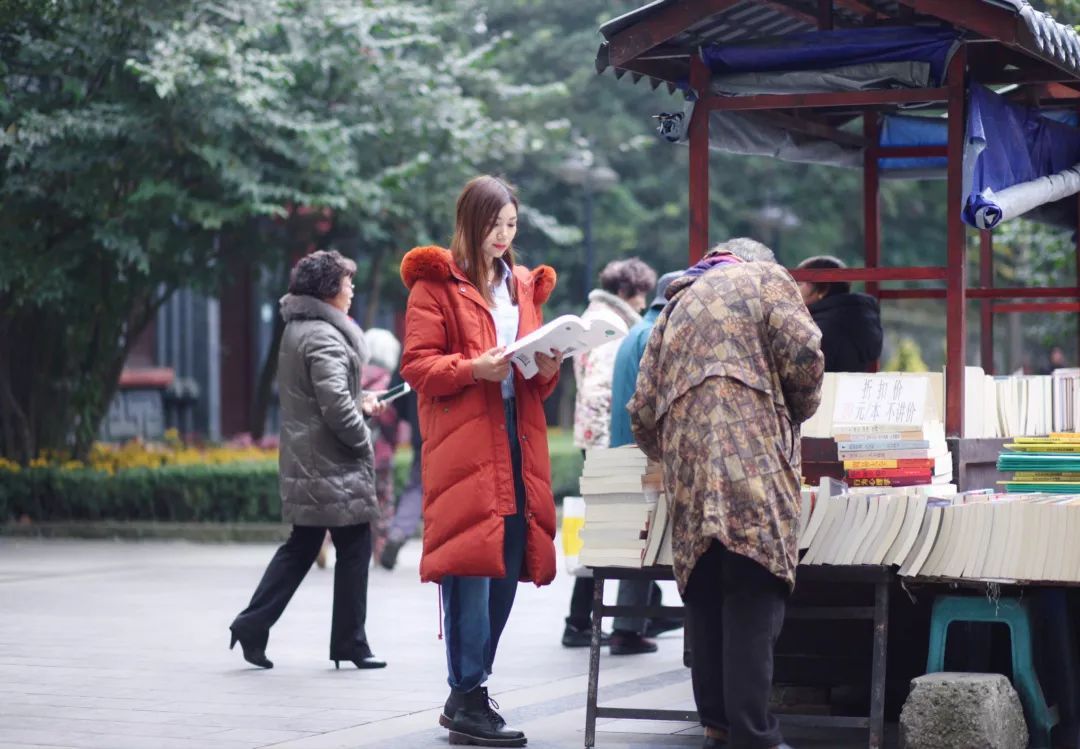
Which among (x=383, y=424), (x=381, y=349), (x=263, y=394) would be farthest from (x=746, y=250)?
(x=263, y=394)

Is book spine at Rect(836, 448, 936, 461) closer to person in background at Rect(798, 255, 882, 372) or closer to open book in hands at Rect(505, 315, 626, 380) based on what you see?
open book in hands at Rect(505, 315, 626, 380)

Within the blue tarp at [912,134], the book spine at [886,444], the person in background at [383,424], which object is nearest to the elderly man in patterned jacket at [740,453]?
the book spine at [886,444]

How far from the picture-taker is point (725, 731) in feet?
19.9

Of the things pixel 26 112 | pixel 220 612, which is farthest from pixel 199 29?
pixel 220 612

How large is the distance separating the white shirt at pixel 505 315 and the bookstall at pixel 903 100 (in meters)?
0.91

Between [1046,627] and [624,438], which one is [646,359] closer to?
[1046,627]

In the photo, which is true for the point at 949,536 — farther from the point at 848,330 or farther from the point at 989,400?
the point at 848,330

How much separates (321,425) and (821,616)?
307 cm

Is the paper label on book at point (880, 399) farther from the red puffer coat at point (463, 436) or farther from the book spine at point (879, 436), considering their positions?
the red puffer coat at point (463, 436)

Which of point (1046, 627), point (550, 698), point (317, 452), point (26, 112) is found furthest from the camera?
point (26, 112)

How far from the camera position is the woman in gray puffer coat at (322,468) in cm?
838

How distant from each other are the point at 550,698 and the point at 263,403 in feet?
47.6

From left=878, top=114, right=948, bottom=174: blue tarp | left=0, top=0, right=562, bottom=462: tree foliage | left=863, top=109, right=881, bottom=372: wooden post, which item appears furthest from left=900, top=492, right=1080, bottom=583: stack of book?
left=0, top=0, right=562, bottom=462: tree foliage

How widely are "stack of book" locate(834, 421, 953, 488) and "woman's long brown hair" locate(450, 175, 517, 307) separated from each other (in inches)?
56.6
